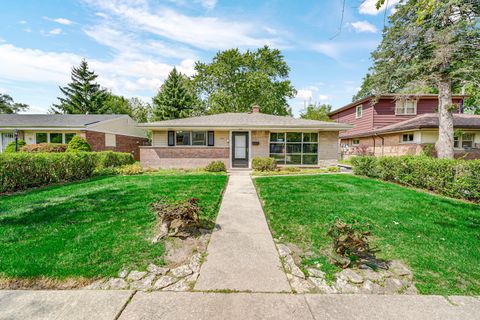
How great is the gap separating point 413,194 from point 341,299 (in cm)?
606

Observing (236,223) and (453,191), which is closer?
(236,223)

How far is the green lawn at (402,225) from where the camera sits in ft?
9.76

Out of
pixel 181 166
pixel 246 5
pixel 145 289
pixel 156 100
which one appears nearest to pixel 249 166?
pixel 181 166

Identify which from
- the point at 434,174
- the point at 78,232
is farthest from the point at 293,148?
the point at 78,232

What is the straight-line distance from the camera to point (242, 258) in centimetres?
321

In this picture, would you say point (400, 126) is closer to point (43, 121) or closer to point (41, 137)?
point (41, 137)

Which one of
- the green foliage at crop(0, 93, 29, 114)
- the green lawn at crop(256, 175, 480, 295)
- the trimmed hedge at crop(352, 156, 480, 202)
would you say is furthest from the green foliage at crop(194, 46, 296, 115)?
the green foliage at crop(0, 93, 29, 114)

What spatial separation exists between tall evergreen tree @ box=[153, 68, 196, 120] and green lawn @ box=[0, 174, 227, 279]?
2550 cm

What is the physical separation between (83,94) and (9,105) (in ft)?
64.0

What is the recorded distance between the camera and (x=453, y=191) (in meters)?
6.59

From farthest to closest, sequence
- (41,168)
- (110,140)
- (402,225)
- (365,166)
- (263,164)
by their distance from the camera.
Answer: (110,140) < (263,164) < (365,166) < (41,168) < (402,225)

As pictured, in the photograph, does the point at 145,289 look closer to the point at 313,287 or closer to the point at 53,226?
the point at 313,287

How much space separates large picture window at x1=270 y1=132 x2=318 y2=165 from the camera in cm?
1350

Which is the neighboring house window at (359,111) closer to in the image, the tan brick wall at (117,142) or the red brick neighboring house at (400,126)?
the red brick neighboring house at (400,126)
